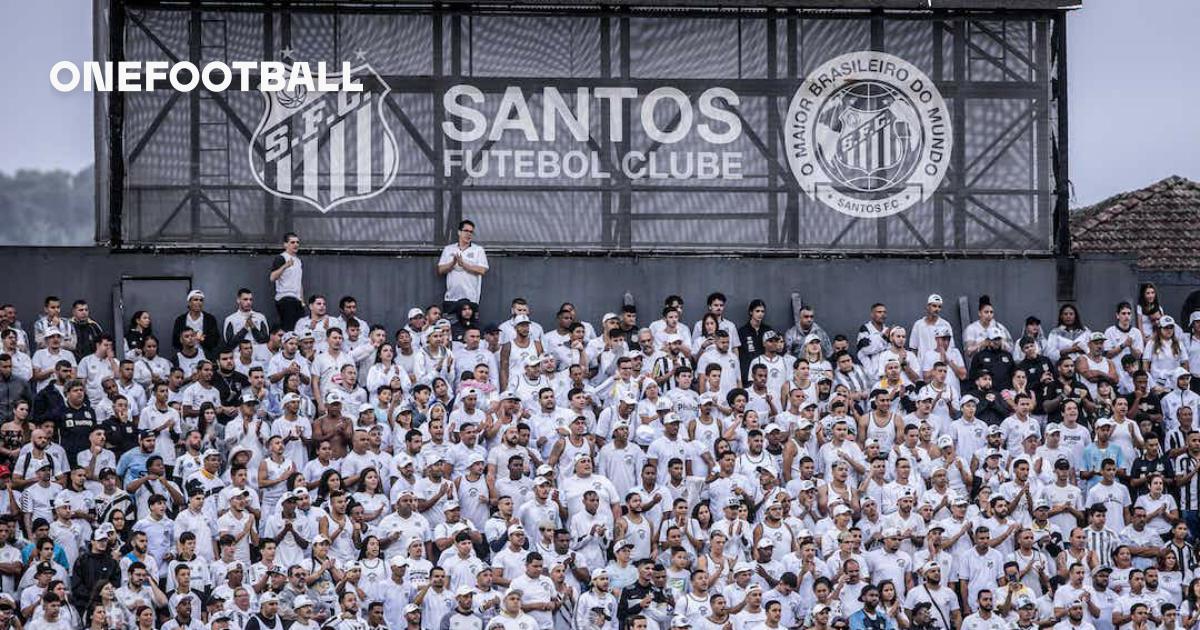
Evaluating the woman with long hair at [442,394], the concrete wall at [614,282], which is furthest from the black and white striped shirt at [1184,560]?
the woman with long hair at [442,394]

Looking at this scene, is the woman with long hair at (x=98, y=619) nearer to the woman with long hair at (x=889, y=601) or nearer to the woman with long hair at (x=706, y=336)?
the woman with long hair at (x=706, y=336)

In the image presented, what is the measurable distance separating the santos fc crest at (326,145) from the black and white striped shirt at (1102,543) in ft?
34.8

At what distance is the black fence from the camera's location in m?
29.3

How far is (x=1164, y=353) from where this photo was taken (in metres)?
28.2

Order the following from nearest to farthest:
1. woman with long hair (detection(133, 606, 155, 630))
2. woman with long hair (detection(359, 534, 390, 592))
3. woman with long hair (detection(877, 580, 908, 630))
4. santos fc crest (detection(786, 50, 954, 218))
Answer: woman with long hair (detection(133, 606, 155, 630)), woman with long hair (detection(359, 534, 390, 592)), woman with long hair (detection(877, 580, 908, 630)), santos fc crest (detection(786, 50, 954, 218))

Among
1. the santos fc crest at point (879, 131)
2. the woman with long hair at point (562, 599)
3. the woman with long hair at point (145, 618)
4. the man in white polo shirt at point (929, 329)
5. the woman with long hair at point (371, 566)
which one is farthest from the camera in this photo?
the santos fc crest at point (879, 131)

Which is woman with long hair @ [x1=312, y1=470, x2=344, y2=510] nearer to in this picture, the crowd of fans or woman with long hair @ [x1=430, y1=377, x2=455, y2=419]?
the crowd of fans

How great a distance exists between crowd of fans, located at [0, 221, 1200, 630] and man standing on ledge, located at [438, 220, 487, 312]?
0.03 m

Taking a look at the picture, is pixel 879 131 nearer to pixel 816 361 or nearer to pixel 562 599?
pixel 816 361

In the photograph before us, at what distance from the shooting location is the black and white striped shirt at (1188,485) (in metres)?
26.8

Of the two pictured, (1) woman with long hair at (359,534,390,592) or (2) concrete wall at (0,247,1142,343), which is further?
(2) concrete wall at (0,247,1142,343)

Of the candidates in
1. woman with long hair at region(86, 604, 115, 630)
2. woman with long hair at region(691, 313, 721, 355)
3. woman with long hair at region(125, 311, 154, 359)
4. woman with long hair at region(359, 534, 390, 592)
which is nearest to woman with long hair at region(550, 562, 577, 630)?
woman with long hair at region(359, 534, 390, 592)

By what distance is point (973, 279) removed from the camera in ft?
97.8

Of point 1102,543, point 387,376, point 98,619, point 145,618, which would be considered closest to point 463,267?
point 387,376
